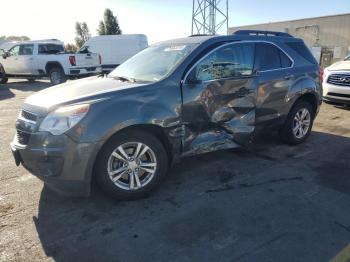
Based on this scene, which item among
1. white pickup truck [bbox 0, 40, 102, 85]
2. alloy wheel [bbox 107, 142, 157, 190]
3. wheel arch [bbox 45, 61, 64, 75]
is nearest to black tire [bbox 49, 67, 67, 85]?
white pickup truck [bbox 0, 40, 102, 85]

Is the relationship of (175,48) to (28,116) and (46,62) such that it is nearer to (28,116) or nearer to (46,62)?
(28,116)

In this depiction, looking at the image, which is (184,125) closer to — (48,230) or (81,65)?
(48,230)

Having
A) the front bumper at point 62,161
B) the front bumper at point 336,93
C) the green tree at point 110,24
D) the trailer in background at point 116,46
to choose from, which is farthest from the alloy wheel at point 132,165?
the green tree at point 110,24

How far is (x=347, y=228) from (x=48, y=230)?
2.88 metres

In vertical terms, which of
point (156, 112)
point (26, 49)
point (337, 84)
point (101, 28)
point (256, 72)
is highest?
point (101, 28)

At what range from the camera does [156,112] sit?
12.3ft

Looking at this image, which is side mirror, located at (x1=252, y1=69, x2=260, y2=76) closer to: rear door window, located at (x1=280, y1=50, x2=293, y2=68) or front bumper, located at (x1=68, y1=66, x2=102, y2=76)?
rear door window, located at (x1=280, y1=50, x2=293, y2=68)

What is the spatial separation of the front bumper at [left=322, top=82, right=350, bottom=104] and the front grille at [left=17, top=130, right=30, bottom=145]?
7.58 meters

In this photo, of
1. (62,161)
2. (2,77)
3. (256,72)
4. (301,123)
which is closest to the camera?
(62,161)

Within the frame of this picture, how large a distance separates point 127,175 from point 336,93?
6816 mm

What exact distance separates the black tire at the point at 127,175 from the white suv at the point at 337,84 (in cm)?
629

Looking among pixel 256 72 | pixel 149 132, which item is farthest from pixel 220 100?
pixel 149 132

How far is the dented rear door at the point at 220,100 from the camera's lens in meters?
4.09

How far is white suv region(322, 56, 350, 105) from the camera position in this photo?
8.35 metres
